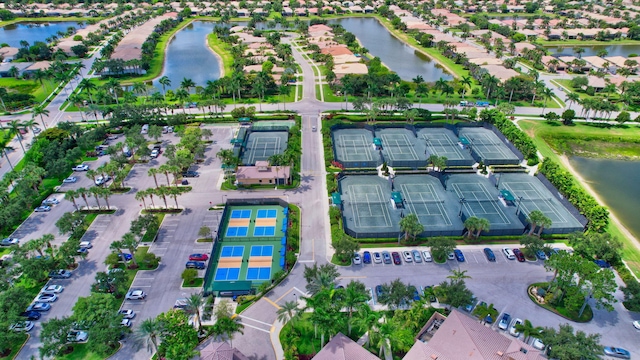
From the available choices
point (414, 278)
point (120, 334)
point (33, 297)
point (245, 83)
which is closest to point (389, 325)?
point (414, 278)

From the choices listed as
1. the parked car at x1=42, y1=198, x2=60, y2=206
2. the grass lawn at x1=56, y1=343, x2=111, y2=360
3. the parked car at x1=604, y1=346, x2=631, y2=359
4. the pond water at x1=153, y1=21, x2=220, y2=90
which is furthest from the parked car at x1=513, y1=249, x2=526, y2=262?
the pond water at x1=153, y1=21, x2=220, y2=90

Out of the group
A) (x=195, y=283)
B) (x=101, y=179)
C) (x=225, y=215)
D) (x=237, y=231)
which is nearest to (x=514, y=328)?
(x=195, y=283)

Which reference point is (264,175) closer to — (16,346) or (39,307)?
(39,307)

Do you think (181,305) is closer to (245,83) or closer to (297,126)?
(297,126)

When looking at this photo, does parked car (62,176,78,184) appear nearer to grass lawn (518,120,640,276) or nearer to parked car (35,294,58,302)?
parked car (35,294,58,302)

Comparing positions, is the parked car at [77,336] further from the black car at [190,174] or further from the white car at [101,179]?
the black car at [190,174]

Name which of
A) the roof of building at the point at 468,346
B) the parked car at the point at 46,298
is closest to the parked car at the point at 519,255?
the roof of building at the point at 468,346
